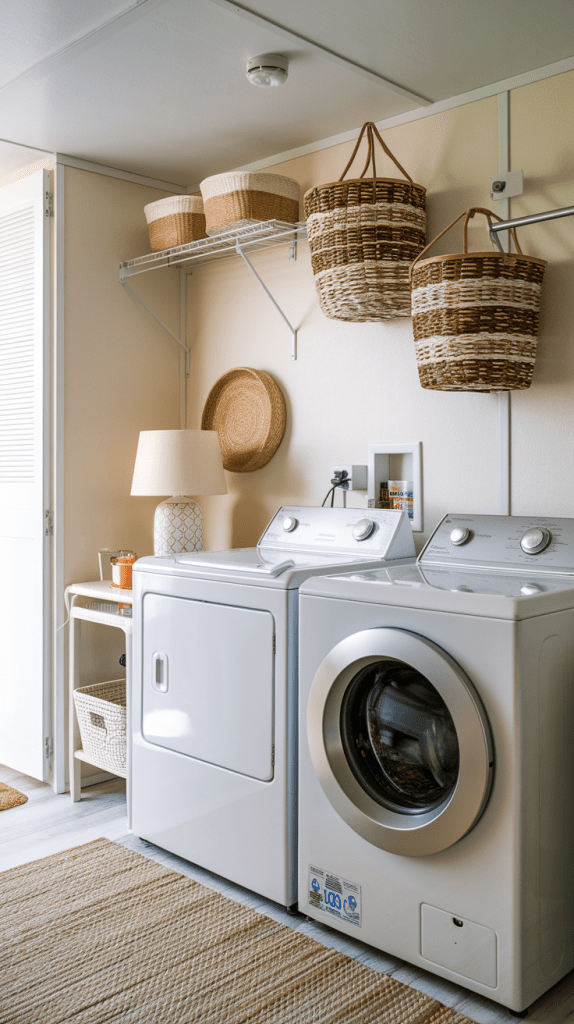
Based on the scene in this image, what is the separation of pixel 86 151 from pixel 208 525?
1.45 meters

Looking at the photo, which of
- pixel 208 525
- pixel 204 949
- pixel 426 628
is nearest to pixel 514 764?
pixel 426 628

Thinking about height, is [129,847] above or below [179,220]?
below

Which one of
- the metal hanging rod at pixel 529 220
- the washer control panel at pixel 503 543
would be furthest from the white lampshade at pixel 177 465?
the metal hanging rod at pixel 529 220

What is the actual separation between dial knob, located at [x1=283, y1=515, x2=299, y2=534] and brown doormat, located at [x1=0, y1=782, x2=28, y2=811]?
133 centimetres

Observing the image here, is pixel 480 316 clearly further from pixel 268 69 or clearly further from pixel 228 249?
pixel 228 249

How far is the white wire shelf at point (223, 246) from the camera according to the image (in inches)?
107

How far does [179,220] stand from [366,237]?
3.04 ft

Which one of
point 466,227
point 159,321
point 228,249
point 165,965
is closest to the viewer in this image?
point 165,965

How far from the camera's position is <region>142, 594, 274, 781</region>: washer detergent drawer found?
2113mm

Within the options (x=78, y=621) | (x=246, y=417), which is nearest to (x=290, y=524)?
(x=246, y=417)

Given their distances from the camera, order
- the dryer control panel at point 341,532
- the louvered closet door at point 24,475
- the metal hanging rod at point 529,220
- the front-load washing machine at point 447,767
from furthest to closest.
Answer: the louvered closet door at point 24,475 < the dryer control panel at point 341,532 < the metal hanging rod at point 529,220 < the front-load washing machine at point 447,767

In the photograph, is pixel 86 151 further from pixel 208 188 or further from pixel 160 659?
pixel 160 659

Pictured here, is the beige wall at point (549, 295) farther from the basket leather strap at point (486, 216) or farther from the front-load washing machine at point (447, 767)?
the front-load washing machine at point (447, 767)

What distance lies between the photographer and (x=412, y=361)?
2.60 meters
